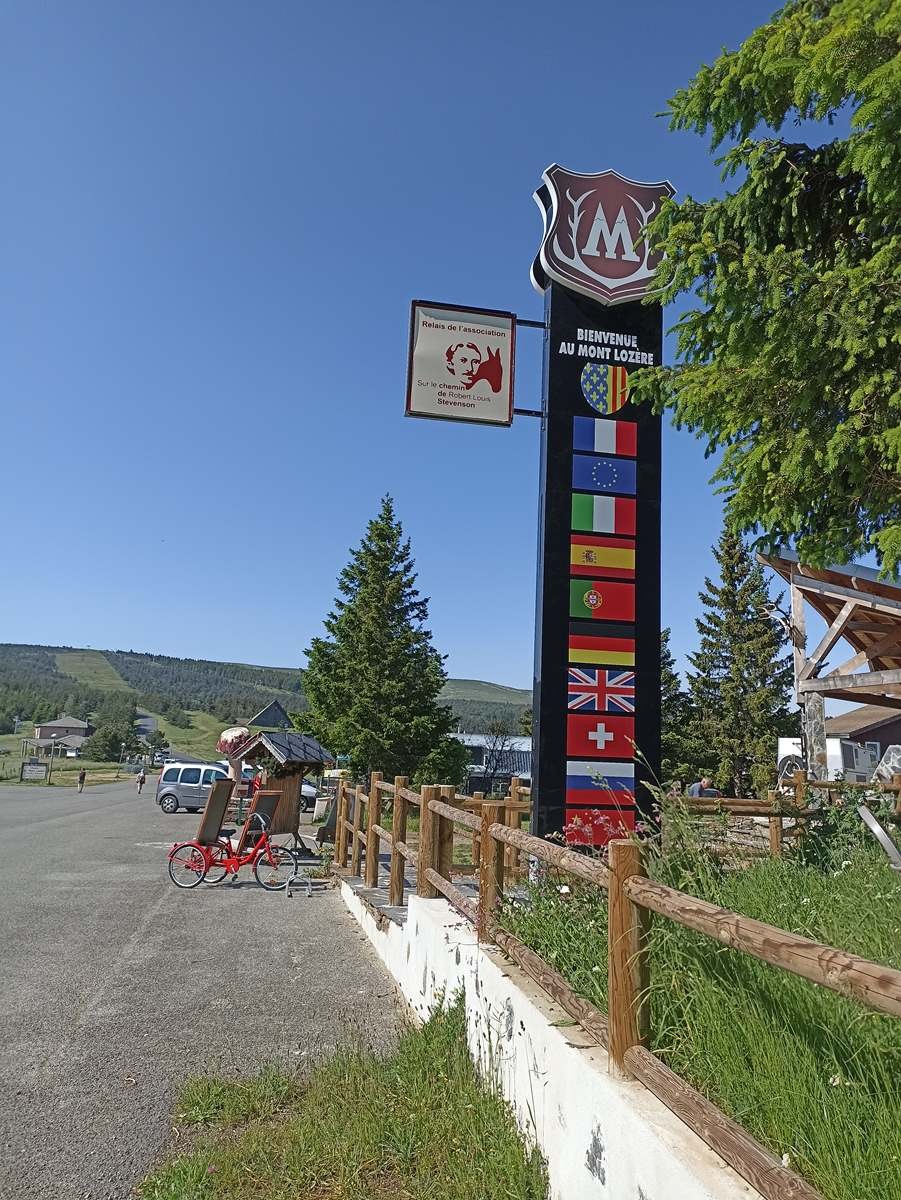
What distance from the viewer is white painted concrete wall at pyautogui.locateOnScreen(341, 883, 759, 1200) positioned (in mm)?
2602

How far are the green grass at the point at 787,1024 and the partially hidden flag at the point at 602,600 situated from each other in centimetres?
470

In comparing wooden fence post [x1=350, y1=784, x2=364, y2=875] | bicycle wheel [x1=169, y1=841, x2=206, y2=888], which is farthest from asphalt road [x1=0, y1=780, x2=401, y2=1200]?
wooden fence post [x1=350, y1=784, x2=364, y2=875]

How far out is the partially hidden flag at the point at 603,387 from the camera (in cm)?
928

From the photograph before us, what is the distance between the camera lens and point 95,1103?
182 inches

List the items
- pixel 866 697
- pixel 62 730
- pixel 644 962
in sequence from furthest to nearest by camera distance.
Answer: pixel 62 730 → pixel 866 697 → pixel 644 962

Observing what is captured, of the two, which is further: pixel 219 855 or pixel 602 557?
pixel 219 855

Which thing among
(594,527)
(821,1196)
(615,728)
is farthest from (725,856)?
(594,527)

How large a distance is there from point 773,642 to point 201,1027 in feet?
145

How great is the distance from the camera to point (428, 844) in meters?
6.84

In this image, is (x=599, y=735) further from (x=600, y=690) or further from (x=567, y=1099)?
(x=567, y=1099)

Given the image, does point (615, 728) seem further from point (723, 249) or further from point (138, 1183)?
point (138, 1183)

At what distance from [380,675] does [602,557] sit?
2936cm

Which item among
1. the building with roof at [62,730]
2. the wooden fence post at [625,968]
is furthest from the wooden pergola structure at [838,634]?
the building with roof at [62,730]

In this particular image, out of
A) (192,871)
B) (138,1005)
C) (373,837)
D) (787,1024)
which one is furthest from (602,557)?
(192,871)
